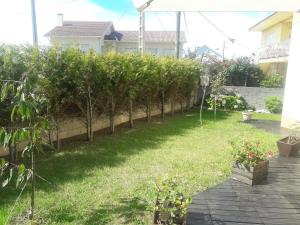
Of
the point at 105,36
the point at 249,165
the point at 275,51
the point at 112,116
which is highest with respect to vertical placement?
the point at 105,36

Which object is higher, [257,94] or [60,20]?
[60,20]

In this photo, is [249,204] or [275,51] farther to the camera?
[275,51]

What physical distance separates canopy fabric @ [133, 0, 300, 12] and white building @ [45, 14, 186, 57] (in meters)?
25.3

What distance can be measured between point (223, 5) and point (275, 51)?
717 inches

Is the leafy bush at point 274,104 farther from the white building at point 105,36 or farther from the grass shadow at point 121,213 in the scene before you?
the white building at point 105,36

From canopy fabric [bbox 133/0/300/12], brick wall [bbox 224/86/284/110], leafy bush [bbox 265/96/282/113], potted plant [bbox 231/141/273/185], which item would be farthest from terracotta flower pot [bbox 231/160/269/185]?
brick wall [bbox 224/86/284/110]

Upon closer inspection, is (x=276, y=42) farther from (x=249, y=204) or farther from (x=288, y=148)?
(x=249, y=204)

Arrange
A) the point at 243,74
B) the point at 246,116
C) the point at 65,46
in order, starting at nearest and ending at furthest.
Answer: the point at 65,46, the point at 246,116, the point at 243,74

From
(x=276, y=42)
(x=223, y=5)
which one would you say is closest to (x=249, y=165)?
(x=223, y=5)

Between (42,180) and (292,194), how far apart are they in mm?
4413

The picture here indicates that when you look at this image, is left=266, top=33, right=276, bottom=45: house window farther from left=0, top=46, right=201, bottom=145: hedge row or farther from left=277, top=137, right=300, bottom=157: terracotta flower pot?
left=277, top=137, right=300, bottom=157: terracotta flower pot

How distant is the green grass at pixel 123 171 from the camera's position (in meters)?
4.29

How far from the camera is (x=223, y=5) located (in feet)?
18.8

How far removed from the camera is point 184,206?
11.9 feet
